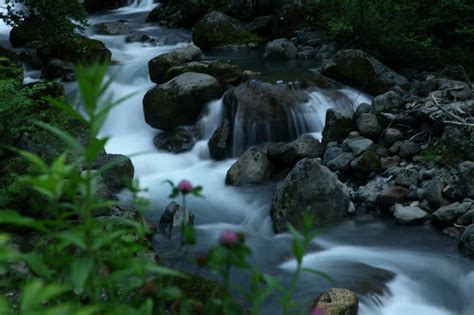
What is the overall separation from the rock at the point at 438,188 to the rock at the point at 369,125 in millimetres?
1880

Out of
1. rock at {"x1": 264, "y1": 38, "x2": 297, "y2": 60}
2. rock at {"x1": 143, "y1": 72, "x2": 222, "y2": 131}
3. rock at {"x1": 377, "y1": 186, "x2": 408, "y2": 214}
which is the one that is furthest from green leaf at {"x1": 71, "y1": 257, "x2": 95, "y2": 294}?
rock at {"x1": 264, "y1": 38, "x2": 297, "y2": 60}

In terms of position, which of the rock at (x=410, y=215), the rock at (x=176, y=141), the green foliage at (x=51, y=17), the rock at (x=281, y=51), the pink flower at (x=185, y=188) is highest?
the pink flower at (x=185, y=188)

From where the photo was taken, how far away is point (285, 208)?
7.77 metres

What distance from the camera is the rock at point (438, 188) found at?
761 centimetres

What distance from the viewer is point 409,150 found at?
8.88m

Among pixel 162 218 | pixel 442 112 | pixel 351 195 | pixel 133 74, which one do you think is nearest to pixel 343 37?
pixel 133 74

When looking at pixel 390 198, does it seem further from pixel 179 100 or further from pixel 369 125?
pixel 179 100

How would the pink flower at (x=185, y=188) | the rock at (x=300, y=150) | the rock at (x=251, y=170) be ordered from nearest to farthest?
the pink flower at (x=185, y=188), the rock at (x=251, y=170), the rock at (x=300, y=150)

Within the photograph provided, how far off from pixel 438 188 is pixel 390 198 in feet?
2.16

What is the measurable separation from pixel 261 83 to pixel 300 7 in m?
6.65

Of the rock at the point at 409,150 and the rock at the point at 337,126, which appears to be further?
the rock at the point at 337,126

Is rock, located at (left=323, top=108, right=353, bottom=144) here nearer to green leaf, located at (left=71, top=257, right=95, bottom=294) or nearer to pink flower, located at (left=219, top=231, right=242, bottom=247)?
pink flower, located at (left=219, top=231, right=242, bottom=247)

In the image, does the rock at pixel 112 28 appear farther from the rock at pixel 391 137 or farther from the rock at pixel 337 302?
the rock at pixel 337 302

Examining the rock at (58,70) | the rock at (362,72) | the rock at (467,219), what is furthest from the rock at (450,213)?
the rock at (58,70)
